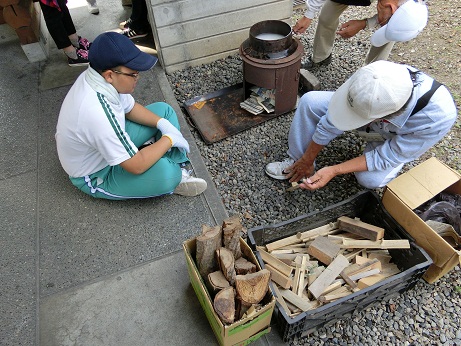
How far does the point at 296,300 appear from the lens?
7.43 ft

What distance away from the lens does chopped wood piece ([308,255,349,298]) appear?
2.29 metres

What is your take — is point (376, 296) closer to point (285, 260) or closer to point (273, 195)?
point (285, 260)

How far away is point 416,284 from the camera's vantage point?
2506 millimetres

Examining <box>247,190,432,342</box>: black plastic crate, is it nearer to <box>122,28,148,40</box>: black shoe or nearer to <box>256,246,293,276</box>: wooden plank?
<box>256,246,293,276</box>: wooden plank

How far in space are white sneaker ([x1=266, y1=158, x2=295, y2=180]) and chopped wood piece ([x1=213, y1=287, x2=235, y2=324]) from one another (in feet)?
4.83

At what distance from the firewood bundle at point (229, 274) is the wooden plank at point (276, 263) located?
13.2 inches

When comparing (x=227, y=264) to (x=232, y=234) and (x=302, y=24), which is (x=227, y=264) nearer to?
(x=232, y=234)

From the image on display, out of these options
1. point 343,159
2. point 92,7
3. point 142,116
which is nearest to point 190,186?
point 142,116

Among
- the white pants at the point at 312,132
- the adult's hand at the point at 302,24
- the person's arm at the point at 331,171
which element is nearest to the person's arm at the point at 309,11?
the adult's hand at the point at 302,24

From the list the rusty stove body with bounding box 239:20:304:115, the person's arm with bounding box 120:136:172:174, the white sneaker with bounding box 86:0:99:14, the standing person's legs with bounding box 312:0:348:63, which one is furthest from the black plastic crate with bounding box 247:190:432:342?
the white sneaker with bounding box 86:0:99:14

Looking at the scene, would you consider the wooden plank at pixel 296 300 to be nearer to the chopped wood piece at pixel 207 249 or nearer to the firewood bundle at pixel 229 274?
the firewood bundle at pixel 229 274

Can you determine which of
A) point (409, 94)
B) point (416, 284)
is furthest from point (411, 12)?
point (416, 284)

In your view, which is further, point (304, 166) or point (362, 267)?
point (304, 166)

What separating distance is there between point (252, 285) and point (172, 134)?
4.64 ft
